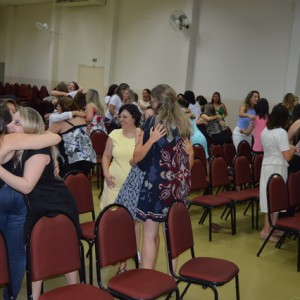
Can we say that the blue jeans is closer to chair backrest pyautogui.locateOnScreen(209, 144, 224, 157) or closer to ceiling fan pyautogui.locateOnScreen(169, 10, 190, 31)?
chair backrest pyautogui.locateOnScreen(209, 144, 224, 157)

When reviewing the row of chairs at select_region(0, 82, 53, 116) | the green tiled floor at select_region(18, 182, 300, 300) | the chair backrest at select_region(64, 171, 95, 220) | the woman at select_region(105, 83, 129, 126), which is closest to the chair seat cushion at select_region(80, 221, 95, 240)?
the chair backrest at select_region(64, 171, 95, 220)

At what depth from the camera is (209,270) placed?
331 cm

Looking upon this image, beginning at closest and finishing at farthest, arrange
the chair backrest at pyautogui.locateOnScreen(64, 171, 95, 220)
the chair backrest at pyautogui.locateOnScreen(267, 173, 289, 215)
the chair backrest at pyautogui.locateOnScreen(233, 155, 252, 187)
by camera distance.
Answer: the chair backrest at pyautogui.locateOnScreen(64, 171, 95, 220), the chair backrest at pyautogui.locateOnScreen(267, 173, 289, 215), the chair backrest at pyautogui.locateOnScreen(233, 155, 252, 187)

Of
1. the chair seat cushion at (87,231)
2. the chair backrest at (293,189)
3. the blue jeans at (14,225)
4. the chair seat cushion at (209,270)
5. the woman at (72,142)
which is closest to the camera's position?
the blue jeans at (14,225)

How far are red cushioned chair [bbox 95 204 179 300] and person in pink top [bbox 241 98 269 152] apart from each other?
13.4ft

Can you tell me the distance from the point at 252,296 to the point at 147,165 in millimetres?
1514

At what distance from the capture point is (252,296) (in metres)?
3.96

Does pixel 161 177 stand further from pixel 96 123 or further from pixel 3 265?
pixel 96 123

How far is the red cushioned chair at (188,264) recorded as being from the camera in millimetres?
3191

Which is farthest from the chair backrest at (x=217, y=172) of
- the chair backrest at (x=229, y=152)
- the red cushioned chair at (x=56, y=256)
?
the red cushioned chair at (x=56, y=256)

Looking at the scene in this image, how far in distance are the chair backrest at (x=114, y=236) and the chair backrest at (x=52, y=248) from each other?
0.49 ft

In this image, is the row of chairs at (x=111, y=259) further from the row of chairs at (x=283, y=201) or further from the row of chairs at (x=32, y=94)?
the row of chairs at (x=32, y=94)

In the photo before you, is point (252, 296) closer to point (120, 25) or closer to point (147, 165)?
point (147, 165)

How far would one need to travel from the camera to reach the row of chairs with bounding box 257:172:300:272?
4688 mm
